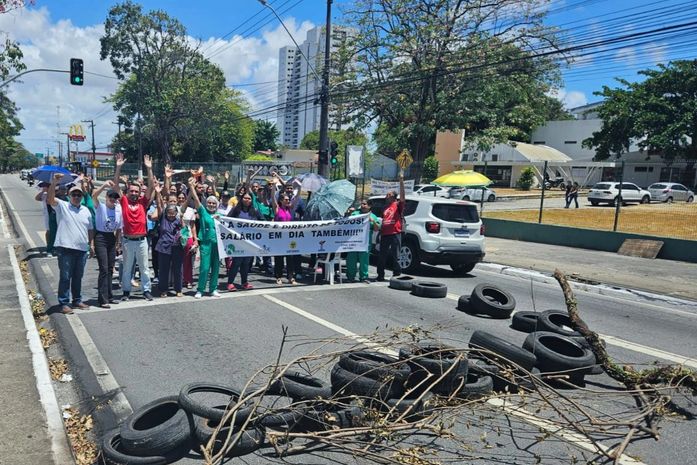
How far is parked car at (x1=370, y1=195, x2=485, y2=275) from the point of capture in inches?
479

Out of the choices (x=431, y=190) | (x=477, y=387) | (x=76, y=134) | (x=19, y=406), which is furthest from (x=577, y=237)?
(x=76, y=134)

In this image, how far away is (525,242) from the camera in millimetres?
20703

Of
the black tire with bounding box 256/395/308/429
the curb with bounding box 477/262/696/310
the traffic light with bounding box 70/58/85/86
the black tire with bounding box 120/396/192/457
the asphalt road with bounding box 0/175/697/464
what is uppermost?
the traffic light with bounding box 70/58/85/86

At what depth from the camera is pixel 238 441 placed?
4.16 metres

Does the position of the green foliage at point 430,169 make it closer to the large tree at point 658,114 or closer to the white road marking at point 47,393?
the large tree at point 658,114

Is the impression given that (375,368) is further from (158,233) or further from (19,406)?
(158,233)

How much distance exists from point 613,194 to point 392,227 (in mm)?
27199

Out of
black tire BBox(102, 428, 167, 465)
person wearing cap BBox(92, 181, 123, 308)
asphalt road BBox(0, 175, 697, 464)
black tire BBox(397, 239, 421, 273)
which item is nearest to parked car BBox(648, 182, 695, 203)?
asphalt road BBox(0, 175, 697, 464)

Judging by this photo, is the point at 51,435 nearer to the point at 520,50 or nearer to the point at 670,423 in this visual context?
the point at 670,423

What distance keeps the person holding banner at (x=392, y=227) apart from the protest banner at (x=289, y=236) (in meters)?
0.37

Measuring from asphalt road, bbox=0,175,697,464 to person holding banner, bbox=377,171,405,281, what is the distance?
760mm

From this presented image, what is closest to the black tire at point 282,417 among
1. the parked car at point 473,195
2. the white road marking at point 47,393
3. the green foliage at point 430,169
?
the white road marking at point 47,393

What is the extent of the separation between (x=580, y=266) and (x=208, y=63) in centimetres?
4762

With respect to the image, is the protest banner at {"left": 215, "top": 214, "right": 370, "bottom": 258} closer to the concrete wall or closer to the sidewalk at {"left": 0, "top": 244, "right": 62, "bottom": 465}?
the sidewalk at {"left": 0, "top": 244, "right": 62, "bottom": 465}
